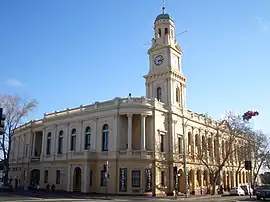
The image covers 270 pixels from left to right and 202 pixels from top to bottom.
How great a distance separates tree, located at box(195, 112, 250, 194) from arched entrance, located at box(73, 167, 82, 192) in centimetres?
1783

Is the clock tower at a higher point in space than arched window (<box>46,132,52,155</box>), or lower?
higher

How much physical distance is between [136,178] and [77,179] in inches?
399

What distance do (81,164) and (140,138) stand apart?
8.83 metres

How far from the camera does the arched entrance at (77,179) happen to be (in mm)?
47416

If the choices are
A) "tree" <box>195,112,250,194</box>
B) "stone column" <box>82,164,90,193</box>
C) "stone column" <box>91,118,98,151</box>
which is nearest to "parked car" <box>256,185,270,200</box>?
"tree" <box>195,112,250,194</box>

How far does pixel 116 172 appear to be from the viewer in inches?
1742

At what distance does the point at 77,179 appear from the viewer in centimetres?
4872

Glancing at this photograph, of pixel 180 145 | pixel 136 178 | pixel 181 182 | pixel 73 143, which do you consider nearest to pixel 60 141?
pixel 73 143

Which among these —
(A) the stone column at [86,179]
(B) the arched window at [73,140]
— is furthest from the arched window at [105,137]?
(B) the arched window at [73,140]

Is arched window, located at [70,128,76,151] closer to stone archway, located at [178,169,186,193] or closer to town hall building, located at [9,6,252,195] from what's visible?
town hall building, located at [9,6,252,195]

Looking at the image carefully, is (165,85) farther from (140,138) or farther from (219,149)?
(219,149)

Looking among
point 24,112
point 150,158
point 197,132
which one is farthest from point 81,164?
point 197,132

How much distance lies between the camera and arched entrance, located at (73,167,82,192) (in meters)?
47.4

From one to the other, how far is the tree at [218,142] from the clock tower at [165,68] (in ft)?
25.7
